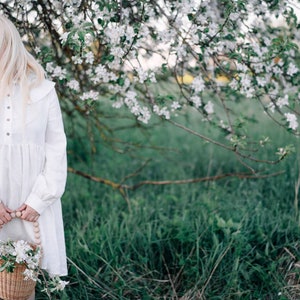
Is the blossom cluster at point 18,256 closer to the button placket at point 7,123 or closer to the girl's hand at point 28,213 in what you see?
the girl's hand at point 28,213

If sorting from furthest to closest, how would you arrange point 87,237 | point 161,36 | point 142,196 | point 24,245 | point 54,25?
point 142,196 → point 87,237 → point 54,25 → point 161,36 → point 24,245

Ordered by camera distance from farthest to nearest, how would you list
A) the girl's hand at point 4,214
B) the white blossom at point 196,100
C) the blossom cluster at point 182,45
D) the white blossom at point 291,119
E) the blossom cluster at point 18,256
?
the white blossom at point 196,100, the white blossom at point 291,119, the blossom cluster at point 182,45, the girl's hand at point 4,214, the blossom cluster at point 18,256

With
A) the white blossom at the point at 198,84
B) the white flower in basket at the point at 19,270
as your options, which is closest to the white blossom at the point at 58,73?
the white blossom at the point at 198,84

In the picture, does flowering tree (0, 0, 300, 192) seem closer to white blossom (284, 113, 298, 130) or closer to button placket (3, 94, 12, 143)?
white blossom (284, 113, 298, 130)

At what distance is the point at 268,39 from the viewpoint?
3.06m

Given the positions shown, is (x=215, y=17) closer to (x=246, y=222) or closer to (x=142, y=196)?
(x=246, y=222)

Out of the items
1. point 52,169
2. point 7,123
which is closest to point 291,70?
point 52,169

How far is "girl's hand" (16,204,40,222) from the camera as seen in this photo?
2.19m

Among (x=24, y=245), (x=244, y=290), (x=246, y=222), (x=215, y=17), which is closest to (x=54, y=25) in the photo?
(x=215, y=17)

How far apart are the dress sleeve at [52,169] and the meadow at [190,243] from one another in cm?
52

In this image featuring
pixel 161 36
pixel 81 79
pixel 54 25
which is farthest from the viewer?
pixel 81 79

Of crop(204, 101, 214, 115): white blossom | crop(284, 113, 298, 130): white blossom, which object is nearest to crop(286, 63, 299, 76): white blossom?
crop(284, 113, 298, 130): white blossom

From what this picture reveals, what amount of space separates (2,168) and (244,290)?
4.57ft

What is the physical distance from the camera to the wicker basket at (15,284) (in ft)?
7.41
